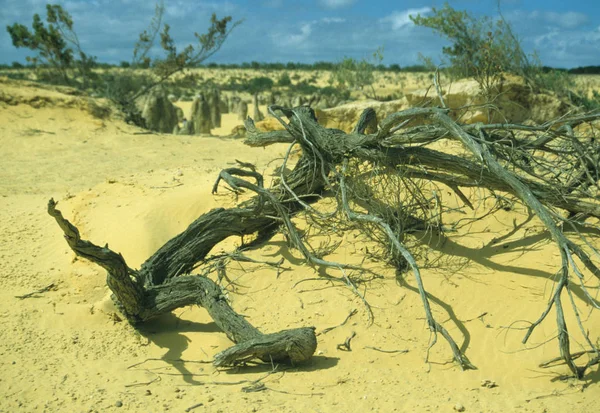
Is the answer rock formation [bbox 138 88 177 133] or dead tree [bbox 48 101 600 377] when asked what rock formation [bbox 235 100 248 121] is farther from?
dead tree [bbox 48 101 600 377]

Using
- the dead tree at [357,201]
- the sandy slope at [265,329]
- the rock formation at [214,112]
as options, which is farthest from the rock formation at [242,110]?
the dead tree at [357,201]

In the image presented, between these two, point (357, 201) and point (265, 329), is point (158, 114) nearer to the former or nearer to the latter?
point (357, 201)

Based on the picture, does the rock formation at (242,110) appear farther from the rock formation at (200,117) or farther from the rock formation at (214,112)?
the rock formation at (200,117)

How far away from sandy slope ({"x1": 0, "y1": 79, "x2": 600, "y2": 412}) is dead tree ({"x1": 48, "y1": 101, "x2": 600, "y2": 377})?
18 centimetres

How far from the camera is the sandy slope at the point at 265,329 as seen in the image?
3943 millimetres

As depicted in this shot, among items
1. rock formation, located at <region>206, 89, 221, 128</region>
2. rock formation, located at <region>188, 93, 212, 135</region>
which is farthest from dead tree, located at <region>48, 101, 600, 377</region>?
rock formation, located at <region>206, 89, 221, 128</region>

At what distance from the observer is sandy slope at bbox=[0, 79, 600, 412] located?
3.94 m

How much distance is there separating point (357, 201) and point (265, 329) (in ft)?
5.40

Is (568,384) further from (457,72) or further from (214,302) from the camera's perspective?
(457,72)

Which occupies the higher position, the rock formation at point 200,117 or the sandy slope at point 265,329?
the rock formation at point 200,117

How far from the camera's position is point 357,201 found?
234 inches

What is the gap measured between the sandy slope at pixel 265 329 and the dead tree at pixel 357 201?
0.18m

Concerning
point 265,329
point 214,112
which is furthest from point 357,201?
point 214,112

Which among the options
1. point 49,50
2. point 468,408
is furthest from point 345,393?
point 49,50
